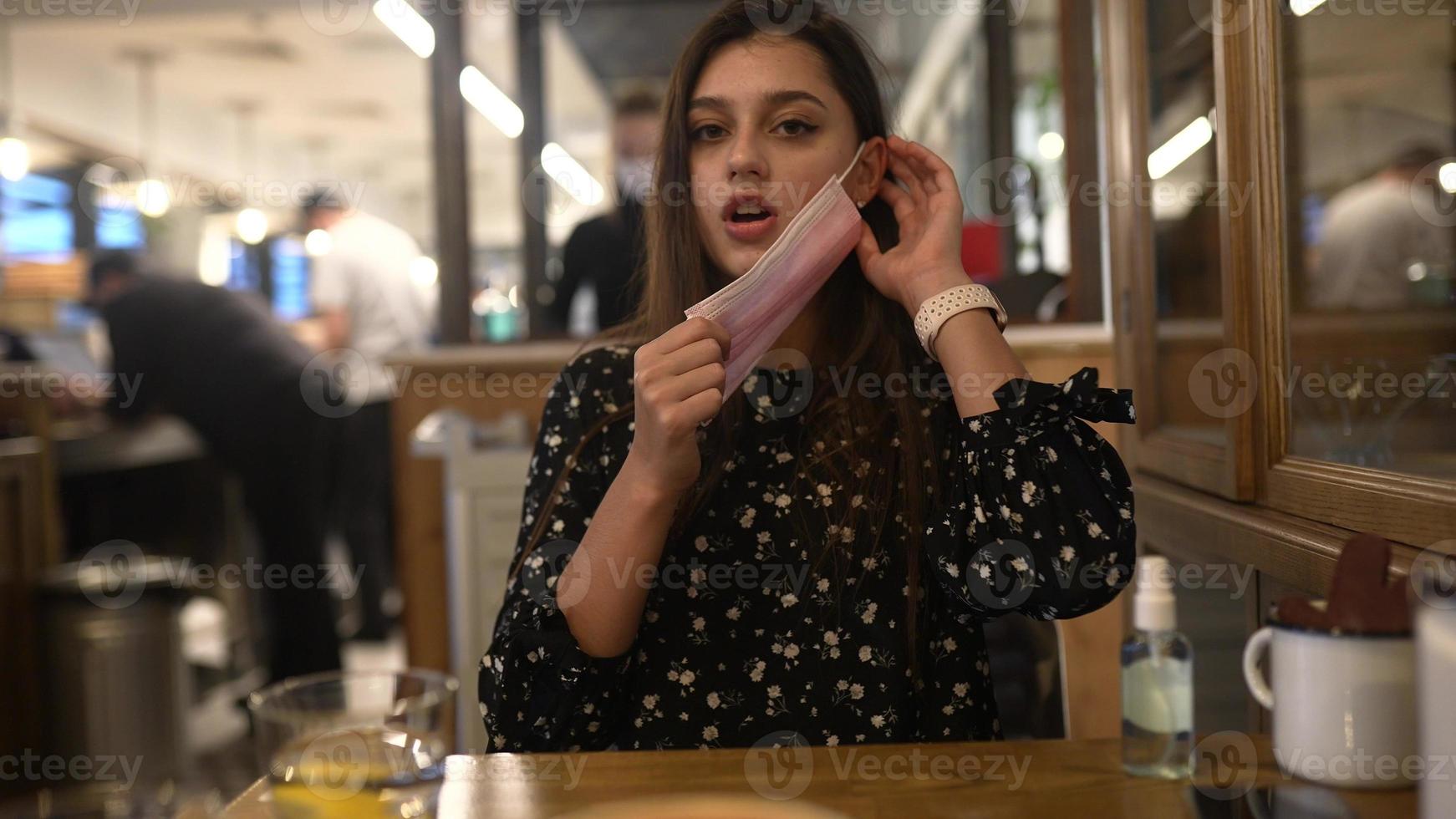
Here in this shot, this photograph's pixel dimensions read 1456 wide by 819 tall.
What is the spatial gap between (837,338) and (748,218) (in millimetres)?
202

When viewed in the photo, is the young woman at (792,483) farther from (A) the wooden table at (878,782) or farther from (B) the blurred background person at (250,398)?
(B) the blurred background person at (250,398)

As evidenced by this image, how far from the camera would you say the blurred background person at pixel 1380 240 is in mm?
1358

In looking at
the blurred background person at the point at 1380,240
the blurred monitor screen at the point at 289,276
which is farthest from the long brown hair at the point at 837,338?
the blurred monitor screen at the point at 289,276

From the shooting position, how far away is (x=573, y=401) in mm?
1237

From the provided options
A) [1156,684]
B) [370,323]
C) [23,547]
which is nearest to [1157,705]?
[1156,684]

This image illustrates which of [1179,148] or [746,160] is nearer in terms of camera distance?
[746,160]

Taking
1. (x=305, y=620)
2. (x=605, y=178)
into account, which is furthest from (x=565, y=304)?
(x=305, y=620)

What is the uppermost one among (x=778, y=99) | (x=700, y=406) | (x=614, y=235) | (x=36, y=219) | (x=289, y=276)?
(x=36, y=219)

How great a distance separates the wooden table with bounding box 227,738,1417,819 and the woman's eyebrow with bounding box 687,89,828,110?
66 centimetres

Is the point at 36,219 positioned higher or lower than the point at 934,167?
higher

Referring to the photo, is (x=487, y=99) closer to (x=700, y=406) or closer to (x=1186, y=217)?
(x=1186, y=217)

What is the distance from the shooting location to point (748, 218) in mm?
1161

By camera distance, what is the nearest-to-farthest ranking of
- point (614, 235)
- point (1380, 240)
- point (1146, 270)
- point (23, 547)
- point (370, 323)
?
point (1146, 270) < point (1380, 240) < point (614, 235) < point (23, 547) < point (370, 323)

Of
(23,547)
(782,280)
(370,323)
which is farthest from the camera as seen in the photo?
(370,323)
